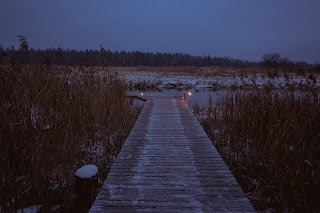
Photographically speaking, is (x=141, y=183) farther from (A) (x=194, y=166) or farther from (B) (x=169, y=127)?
(B) (x=169, y=127)

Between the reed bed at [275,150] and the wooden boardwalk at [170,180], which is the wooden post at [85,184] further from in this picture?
the reed bed at [275,150]

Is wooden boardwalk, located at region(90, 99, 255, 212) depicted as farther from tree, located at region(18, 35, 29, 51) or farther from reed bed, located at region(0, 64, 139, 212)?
tree, located at region(18, 35, 29, 51)

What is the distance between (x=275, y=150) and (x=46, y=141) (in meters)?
3.35

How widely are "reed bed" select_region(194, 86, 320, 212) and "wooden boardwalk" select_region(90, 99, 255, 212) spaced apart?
73cm

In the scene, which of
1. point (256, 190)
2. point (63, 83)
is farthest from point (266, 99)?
point (63, 83)

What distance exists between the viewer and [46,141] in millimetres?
3471

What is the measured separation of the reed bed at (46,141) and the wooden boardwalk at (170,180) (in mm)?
765

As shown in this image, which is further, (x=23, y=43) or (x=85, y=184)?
(x=23, y=43)

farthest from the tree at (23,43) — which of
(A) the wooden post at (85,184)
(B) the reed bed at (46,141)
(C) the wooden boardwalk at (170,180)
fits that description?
(A) the wooden post at (85,184)

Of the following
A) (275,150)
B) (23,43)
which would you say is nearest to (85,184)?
(275,150)

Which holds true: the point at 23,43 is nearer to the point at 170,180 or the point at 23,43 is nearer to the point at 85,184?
the point at 85,184

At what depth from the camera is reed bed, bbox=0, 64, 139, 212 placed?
3.06 metres

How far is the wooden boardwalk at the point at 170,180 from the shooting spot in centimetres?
241

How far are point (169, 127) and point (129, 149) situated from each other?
65.9 inches
